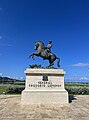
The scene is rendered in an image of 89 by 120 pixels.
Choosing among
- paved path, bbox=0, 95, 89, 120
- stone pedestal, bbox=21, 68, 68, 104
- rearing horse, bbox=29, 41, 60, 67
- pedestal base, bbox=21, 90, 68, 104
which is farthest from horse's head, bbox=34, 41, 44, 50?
paved path, bbox=0, 95, 89, 120

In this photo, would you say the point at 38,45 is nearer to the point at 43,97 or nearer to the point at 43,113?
the point at 43,97

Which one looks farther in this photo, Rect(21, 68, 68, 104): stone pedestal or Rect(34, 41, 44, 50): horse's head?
Rect(34, 41, 44, 50): horse's head

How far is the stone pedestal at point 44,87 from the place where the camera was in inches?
366

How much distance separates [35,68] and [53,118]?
14.7ft

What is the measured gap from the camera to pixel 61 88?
977 cm

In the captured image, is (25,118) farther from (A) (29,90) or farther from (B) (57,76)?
(B) (57,76)

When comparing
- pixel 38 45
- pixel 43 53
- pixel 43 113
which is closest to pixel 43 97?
pixel 43 113

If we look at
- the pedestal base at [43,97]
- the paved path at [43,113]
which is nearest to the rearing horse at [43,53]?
the pedestal base at [43,97]

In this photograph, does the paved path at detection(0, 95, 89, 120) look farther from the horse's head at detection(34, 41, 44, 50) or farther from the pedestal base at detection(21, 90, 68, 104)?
the horse's head at detection(34, 41, 44, 50)

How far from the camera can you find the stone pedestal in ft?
30.5

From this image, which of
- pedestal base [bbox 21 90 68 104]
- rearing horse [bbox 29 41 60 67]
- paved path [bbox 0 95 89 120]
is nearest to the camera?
paved path [bbox 0 95 89 120]

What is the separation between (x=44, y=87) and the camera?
966 cm

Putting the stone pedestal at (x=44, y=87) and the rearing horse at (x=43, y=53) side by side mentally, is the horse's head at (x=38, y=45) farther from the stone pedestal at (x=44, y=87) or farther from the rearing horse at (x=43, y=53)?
the stone pedestal at (x=44, y=87)

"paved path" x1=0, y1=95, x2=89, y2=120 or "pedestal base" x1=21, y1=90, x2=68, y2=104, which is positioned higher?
"pedestal base" x1=21, y1=90, x2=68, y2=104
